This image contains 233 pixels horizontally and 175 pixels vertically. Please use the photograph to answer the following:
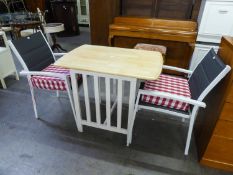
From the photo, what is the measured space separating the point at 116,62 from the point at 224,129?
36.8 inches

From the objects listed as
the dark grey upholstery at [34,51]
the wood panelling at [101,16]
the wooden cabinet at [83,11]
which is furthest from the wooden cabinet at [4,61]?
the wooden cabinet at [83,11]

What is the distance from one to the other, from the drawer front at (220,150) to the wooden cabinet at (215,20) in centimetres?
147

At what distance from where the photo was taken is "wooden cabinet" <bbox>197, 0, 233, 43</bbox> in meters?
2.05

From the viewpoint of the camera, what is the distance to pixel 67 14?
469 centimetres

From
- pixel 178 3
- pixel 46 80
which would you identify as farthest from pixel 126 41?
pixel 46 80

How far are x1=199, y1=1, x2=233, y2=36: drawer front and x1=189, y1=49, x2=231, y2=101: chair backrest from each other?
993mm

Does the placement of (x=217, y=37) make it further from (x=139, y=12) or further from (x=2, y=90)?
(x=2, y=90)

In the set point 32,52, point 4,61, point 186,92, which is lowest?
point 4,61

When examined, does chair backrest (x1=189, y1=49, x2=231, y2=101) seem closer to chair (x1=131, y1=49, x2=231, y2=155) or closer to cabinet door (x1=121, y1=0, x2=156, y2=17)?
chair (x1=131, y1=49, x2=231, y2=155)

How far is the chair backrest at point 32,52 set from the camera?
161cm

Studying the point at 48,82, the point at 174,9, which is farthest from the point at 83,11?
the point at 48,82

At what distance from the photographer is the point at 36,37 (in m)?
1.87

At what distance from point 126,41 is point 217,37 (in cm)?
129

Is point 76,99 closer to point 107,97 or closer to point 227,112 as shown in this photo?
point 107,97
